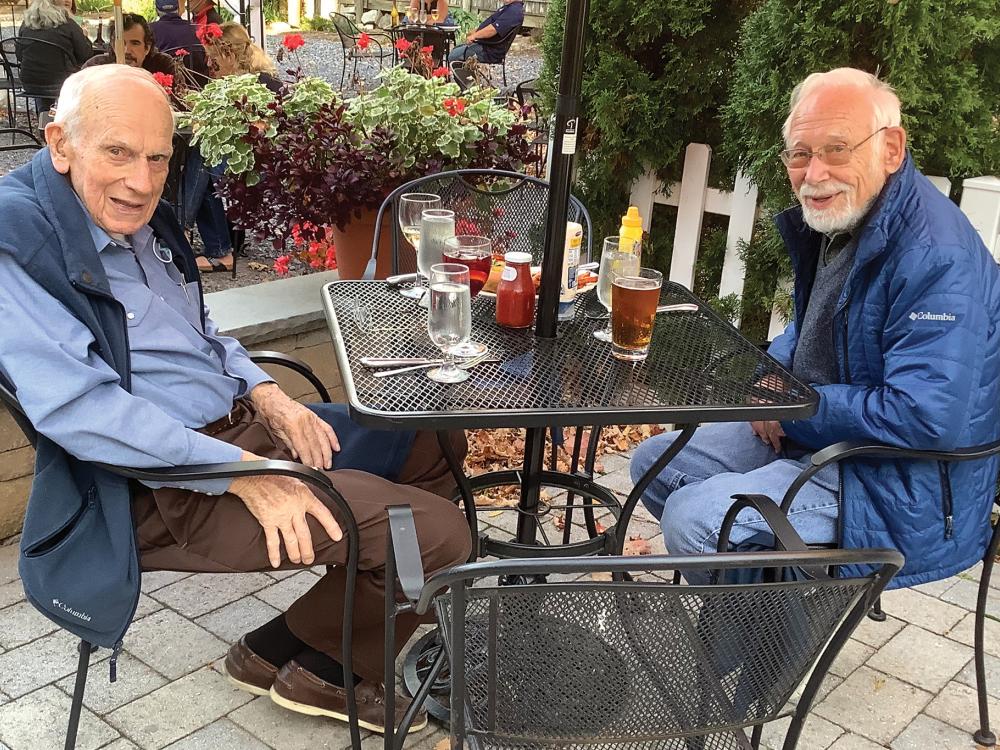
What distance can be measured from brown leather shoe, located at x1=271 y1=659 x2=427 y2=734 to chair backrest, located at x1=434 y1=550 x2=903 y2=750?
0.87m

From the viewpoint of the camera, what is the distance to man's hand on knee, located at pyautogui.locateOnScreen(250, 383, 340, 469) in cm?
237

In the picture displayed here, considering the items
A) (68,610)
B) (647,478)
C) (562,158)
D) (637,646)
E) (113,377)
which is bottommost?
(68,610)

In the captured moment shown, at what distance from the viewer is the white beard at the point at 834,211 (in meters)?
2.28

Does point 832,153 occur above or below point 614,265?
above

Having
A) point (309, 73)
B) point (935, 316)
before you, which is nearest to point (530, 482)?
point (935, 316)

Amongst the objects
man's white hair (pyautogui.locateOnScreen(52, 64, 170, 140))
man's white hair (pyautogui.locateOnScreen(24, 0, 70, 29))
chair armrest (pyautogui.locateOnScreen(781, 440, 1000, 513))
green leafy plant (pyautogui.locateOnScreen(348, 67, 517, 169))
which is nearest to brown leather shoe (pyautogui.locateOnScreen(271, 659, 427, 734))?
chair armrest (pyautogui.locateOnScreen(781, 440, 1000, 513))

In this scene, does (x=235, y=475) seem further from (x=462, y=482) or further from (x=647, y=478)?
(x=647, y=478)

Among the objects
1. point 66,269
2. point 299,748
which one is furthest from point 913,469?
point 66,269

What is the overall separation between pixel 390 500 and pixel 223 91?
2004mm

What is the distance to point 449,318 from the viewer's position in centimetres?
193

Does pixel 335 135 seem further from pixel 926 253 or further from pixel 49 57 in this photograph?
pixel 49 57

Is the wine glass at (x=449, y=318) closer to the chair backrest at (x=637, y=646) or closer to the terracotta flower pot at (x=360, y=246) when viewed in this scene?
the chair backrest at (x=637, y=646)

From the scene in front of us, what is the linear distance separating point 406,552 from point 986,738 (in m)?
1.61

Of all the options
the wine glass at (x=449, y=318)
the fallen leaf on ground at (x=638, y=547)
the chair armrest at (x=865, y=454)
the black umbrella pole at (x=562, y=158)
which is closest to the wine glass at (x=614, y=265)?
the black umbrella pole at (x=562, y=158)
